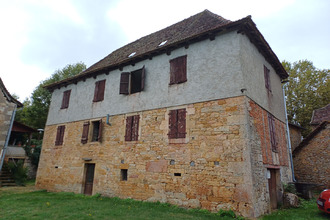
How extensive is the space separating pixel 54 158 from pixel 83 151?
8.85 ft

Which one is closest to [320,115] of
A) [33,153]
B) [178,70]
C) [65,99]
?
[178,70]

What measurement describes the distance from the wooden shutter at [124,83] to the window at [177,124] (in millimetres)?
2948

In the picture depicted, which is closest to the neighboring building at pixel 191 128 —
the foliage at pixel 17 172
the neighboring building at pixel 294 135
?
the foliage at pixel 17 172

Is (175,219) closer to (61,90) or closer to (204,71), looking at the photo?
(204,71)

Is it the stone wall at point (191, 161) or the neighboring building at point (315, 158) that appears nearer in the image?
the stone wall at point (191, 161)

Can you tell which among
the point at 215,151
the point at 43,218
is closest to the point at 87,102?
the point at 43,218

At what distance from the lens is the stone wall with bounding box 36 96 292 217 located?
6609 millimetres

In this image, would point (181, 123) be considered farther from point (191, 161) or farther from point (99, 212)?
point (99, 212)

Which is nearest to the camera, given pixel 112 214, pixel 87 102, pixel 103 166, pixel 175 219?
pixel 175 219

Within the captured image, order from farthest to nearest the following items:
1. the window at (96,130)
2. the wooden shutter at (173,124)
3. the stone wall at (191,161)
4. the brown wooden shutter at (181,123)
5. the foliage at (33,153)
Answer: the foliage at (33,153) < the window at (96,130) < the wooden shutter at (173,124) < the brown wooden shutter at (181,123) < the stone wall at (191,161)

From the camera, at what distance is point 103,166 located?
10055 millimetres

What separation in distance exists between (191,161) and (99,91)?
22.4ft

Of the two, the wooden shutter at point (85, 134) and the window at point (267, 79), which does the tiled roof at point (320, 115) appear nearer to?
the window at point (267, 79)

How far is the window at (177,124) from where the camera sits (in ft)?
26.5
